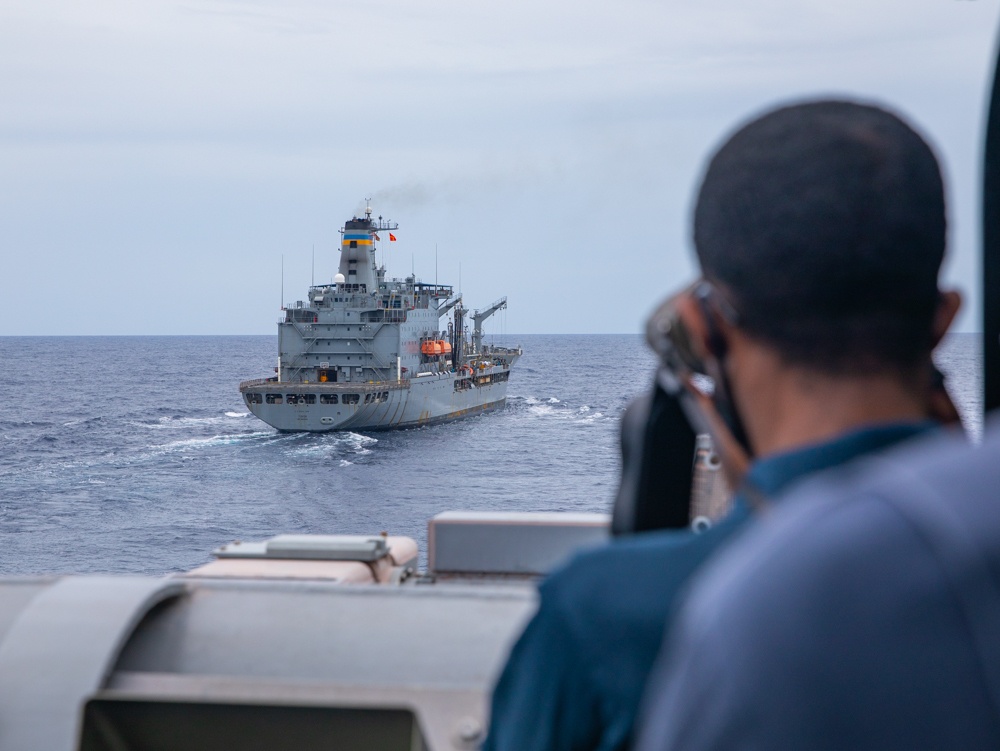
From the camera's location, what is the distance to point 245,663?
279 cm

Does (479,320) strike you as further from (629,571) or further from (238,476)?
(629,571)

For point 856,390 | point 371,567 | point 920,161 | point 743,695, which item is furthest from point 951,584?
point 371,567

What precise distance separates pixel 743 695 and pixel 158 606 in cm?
236

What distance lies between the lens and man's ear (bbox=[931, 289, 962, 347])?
145 cm

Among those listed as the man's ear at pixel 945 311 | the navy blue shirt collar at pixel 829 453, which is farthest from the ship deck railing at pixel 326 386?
the navy blue shirt collar at pixel 829 453

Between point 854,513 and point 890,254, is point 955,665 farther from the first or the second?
point 890,254

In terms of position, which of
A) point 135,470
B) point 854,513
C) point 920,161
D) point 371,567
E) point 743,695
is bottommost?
point 135,470

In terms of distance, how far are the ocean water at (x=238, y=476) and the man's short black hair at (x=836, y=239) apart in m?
19.0

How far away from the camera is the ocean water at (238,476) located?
2917 cm

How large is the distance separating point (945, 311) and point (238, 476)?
38293mm

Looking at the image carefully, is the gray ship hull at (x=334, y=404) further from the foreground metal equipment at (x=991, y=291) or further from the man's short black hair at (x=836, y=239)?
the man's short black hair at (x=836, y=239)

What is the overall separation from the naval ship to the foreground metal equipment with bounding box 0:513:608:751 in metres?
43.3

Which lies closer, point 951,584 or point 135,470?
point 951,584

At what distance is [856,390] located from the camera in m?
1.25
